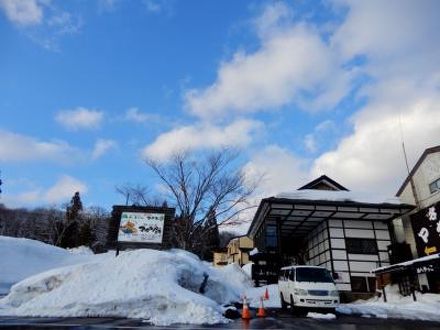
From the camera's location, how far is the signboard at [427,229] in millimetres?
18859

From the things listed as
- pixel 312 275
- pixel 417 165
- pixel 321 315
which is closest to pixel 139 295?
pixel 321 315

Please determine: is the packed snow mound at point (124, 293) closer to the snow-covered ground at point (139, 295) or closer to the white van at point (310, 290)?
the snow-covered ground at point (139, 295)

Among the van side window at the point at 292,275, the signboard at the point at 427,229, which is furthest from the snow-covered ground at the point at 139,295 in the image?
the signboard at the point at 427,229

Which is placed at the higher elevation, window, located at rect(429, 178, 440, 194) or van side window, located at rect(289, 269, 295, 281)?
window, located at rect(429, 178, 440, 194)

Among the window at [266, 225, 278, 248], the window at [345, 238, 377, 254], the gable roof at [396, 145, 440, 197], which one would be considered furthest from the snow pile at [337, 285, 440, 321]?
the window at [266, 225, 278, 248]

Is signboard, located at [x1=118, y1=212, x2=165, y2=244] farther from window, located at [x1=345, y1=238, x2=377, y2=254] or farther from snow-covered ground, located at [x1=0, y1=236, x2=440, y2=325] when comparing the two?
window, located at [x1=345, y1=238, x2=377, y2=254]

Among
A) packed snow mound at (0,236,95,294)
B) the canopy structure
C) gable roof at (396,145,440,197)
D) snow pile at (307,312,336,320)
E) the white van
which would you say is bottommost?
snow pile at (307,312,336,320)

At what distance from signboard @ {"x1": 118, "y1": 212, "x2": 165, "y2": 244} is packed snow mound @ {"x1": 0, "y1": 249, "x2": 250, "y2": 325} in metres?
4.43

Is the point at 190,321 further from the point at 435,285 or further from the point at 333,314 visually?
the point at 435,285

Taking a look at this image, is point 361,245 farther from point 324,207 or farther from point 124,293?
point 124,293

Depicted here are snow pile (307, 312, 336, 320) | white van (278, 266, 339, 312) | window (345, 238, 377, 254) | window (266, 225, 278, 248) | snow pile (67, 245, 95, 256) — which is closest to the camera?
snow pile (307, 312, 336, 320)

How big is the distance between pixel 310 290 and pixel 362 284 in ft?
38.2

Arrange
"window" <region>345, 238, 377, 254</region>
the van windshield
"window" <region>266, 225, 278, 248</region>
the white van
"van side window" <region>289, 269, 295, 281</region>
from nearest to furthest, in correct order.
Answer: the white van
the van windshield
"van side window" <region>289, 269, 295, 281</region>
"window" <region>345, 238, 377, 254</region>
"window" <region>266, 225, 278, 248</region>

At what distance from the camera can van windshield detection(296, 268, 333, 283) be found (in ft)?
43.9
